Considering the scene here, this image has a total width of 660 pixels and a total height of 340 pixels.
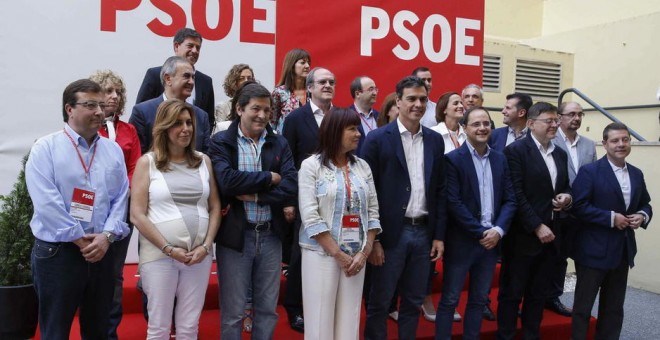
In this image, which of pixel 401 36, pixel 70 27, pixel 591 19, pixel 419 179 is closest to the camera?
pixel 419 179

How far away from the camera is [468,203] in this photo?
346cm

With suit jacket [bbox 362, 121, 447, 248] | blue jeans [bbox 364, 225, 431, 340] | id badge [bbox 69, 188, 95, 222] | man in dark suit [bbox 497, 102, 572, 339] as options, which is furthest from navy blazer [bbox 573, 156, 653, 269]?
id badge [bbox 69, 188, 95, 222]

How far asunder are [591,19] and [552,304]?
6.79m

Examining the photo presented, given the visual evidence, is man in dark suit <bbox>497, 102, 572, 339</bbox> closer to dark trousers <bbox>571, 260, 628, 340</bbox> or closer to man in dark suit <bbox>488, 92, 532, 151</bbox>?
dark trousers <bbox>571, 260, 628, 340</bbox>

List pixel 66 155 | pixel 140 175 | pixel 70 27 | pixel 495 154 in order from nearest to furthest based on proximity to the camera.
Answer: pixel 66 155
pixel 140 175
pixel 495 154
pixel 70 27

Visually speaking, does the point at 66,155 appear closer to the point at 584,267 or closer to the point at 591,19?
the point at 584,267

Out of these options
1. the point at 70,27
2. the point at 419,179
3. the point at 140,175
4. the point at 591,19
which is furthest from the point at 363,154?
the point at 591,19

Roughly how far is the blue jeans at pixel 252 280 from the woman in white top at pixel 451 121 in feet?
5.62

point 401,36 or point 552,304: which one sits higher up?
point 401,36

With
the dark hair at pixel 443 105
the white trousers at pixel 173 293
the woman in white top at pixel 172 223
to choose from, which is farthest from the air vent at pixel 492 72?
the white trousers at pixel 173 293

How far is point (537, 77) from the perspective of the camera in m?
9.34

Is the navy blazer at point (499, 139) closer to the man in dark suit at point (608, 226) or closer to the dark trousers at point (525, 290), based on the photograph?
the man in dark suit at point (608, 226)

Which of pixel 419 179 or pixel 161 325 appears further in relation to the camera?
pixel 419 179

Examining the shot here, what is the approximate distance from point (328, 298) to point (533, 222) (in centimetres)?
151
